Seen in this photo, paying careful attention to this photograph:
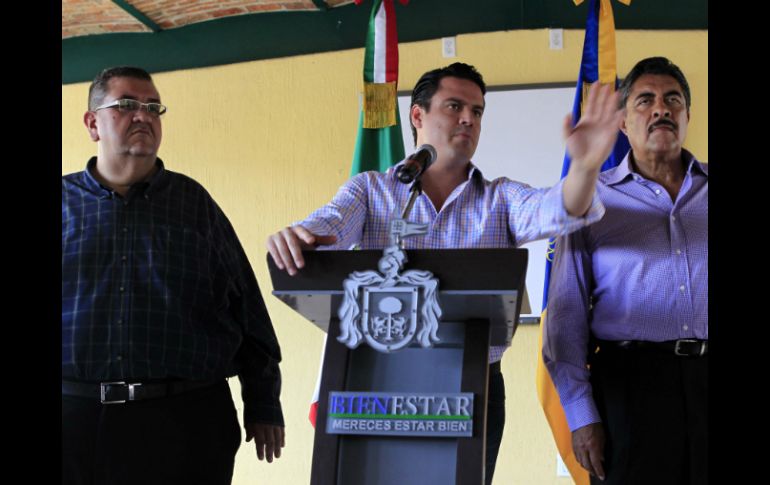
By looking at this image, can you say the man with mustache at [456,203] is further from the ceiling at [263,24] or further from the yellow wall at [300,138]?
the ceiling at [263,24]

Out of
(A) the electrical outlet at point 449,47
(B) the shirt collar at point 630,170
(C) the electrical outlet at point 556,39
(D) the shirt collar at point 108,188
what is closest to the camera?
(B) the shirt collar at point 630,170

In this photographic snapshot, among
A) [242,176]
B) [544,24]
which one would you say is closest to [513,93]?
[544,24]

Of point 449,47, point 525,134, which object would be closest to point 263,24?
point 449,47

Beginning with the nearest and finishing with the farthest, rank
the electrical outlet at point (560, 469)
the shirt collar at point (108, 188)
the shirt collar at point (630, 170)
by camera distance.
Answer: the shirt collar at point (630, 170) → the shirt collar at point (108, 188) → the electrical outlet at point (560, 469)

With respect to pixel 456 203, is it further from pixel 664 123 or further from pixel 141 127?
pixel 141 127

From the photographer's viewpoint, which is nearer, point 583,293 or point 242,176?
point 583,293

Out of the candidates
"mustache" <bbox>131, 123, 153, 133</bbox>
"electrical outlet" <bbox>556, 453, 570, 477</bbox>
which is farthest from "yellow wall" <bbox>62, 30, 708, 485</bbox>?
"mustache" <bbox>131, 123, 153, 133</bbox>

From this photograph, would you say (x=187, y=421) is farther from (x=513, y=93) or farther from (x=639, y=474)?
(x=513, y=93)

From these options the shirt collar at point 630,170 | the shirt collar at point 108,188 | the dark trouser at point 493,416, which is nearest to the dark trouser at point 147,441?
the shirt collar at point 108,188

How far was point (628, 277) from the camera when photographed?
213cm

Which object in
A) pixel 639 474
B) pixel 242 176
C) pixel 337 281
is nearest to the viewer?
pixel 337 281

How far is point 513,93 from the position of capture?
472cm

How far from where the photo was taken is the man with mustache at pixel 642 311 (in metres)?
2.00
